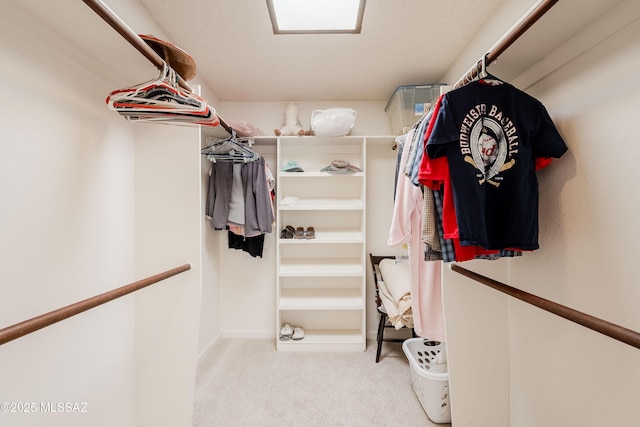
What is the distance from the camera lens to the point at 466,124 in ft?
2.92

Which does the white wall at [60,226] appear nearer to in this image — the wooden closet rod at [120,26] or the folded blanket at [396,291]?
the wooden closet rod at [120,26]

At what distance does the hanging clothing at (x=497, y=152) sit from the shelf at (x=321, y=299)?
1503 millimetres

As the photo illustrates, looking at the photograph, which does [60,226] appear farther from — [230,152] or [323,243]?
[323,243]

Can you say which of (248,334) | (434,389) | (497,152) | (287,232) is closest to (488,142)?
(497,152)

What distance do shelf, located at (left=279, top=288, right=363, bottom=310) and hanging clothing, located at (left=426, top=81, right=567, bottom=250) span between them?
150 centimetres

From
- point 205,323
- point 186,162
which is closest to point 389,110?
point 186,162

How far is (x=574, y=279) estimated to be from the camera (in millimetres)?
893

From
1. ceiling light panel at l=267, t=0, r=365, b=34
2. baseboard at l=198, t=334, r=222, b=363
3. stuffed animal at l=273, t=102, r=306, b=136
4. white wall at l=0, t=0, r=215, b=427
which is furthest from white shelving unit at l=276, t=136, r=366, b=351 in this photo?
white wall at l=0, t=0, r=215, b=427

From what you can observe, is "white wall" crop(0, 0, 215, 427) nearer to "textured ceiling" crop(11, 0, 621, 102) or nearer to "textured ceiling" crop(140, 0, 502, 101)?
"textured ceiling" crop(11, 0, 621, 102)

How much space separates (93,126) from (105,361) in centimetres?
103

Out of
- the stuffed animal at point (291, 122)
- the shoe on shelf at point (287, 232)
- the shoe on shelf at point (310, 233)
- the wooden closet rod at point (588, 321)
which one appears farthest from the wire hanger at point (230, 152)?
the wooden closet rod at point (588, 321)

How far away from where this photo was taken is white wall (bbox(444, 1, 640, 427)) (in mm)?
736

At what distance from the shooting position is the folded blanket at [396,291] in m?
1.69

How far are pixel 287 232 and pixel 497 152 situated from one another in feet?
5.46
